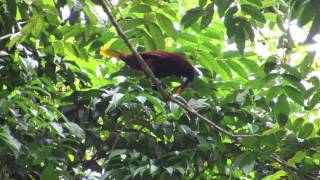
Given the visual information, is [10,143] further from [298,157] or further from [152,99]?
[298,157]

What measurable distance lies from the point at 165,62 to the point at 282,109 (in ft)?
3.06

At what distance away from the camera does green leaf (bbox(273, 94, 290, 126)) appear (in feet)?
6.23

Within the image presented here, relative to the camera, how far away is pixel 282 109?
190 cm

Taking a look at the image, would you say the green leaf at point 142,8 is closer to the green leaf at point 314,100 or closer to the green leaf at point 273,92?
the green leaf at point 273,92

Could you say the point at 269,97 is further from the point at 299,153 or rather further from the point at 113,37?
the point at 113,37

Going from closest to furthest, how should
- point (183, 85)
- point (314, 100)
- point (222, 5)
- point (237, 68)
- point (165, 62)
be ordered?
point (222, 5)
point (314, 100)
point (237, 68)
point (183, 85)
point (165, 62)

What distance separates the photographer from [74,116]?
7.36 ft

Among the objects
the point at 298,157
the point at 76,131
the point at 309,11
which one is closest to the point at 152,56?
the point at 76,131

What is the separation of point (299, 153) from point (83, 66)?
1.26 m

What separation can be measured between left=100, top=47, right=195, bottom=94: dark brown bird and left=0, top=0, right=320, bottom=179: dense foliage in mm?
62

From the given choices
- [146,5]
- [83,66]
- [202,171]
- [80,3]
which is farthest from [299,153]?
[83,66]

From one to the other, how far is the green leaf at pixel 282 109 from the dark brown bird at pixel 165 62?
23.1 inches

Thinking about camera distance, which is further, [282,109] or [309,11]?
[282,109]

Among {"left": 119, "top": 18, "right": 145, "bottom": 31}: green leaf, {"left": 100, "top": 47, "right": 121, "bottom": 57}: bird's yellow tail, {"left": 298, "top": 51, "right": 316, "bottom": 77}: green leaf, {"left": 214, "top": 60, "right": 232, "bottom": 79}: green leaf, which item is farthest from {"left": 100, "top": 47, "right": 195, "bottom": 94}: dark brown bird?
{"left": 298, "top": 51, "right": 316, "bottom": 77}: green leaf
